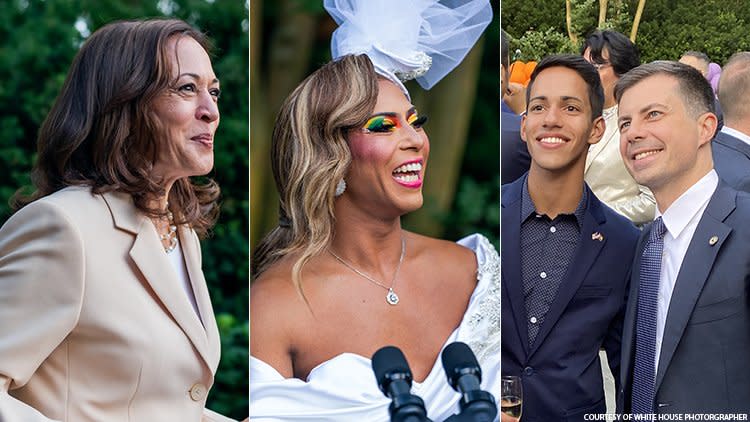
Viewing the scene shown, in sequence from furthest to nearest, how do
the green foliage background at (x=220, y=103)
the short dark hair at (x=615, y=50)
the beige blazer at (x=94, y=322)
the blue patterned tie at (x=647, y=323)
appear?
the green foliage background at (x=220, y=103) < the short dark hair at (x=615, y=50) < the blue patterned tie at (x=647, y=323) < the beige blazer at (x=94, y=322)

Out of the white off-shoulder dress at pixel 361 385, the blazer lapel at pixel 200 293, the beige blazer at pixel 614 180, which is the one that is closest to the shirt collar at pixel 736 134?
the beige blazer at pixel 614 180

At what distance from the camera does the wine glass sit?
181 inches

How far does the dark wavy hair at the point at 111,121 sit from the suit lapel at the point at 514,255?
1.68 meters

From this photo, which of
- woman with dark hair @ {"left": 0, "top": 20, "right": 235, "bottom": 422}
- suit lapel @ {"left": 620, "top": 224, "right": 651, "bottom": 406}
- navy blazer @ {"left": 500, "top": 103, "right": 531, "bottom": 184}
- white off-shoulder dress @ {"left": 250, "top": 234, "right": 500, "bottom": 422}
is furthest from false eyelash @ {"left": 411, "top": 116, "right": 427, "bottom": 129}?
suit lapel @ {"left": 620, "top": 224, "right": 651, "bottom": 406}

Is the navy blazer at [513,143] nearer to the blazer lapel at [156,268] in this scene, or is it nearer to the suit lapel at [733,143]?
the suit lapel at [733,143]

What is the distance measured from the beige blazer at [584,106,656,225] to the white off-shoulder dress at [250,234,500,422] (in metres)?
0.59

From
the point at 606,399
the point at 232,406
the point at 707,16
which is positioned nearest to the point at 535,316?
the point at 606,399

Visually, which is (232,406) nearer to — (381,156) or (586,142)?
(381,156)

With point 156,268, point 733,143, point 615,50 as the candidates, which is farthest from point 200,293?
point 733,143

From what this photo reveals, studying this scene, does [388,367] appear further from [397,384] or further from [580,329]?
[580,329]

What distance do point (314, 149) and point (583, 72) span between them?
1282 mm

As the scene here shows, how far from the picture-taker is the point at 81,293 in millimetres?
3504

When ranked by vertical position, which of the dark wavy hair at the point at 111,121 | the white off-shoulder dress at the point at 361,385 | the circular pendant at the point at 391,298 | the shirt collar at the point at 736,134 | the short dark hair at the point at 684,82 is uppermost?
the short dark hair at the point at 684,82

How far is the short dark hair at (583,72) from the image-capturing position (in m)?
4.73
